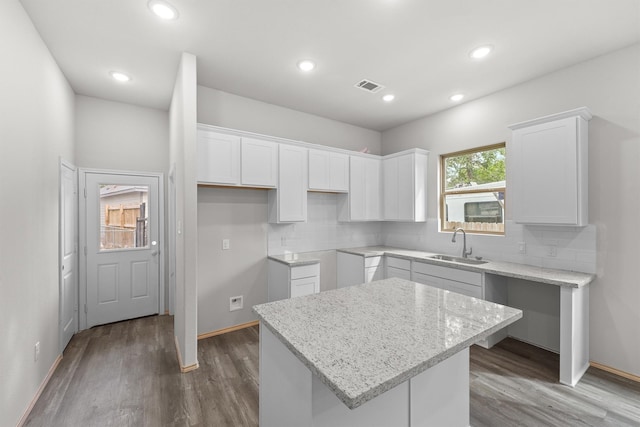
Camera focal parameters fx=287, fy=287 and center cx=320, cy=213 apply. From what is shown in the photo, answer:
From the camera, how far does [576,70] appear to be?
2826 mm

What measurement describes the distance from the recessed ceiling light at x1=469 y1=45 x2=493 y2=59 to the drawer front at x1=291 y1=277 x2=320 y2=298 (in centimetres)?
288

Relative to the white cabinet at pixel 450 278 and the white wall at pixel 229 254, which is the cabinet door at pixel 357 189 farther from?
the white wall at pixel 229 254

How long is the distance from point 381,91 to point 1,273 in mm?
3699

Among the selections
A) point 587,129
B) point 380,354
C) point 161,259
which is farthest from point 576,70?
point 161,259

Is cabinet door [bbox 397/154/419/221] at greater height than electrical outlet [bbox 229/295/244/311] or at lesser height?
greater

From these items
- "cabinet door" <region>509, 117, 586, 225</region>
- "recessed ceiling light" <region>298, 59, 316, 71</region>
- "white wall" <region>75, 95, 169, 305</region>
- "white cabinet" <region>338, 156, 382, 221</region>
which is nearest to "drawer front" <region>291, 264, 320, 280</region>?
"white cabinet" <region>338, 156, 382, 221</region>

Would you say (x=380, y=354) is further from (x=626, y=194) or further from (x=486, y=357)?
(x=626, y=194)

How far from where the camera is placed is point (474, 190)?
372 cm

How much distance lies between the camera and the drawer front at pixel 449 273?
303cm

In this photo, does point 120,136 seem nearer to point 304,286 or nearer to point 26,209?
point 26,209

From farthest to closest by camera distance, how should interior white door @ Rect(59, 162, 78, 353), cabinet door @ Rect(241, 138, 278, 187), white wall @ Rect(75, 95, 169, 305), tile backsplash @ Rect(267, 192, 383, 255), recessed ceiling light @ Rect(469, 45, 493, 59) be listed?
tile backsplash @ Rect(267, 192, 383, 255) < white wall @ Rect(75, 95, 169, 305) < cabinet door @ Rect(241, 138, 278, 187) < interior white door @ Rect(59, 162, 78, 353) < recessed ceiling light @ Rect(469, 45, 493, 59)

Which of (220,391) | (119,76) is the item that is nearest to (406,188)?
(220,391)

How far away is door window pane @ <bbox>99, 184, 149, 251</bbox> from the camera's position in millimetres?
3752

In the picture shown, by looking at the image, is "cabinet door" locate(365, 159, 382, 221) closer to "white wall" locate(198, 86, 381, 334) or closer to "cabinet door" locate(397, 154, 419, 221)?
"cabinet door" locate(397, 154, 419, 221)
